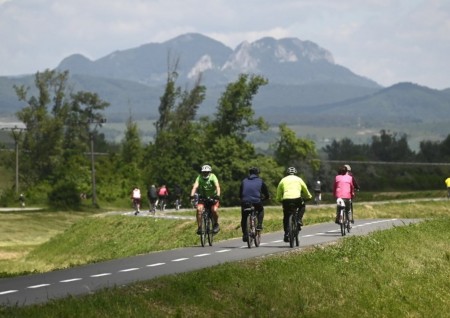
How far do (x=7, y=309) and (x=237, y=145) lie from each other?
85.5 m

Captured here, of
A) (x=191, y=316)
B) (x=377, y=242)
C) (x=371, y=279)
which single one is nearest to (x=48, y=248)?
(x=377, y=242)

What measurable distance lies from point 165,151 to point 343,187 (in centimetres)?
8219

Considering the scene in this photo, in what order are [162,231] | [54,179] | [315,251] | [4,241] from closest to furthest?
[315,251]
[162,231]
[4,241]
[54,179]

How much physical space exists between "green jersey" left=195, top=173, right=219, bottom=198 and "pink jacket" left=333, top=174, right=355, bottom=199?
16.1 feet

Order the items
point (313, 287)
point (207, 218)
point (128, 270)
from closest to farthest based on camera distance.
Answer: point (313, 287), point (128, 270), point (207, 218)

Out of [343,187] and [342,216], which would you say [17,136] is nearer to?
[343,187]

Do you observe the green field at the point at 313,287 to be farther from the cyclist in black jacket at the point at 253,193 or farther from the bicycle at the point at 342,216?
the cyclist in black jacket at the point at 253,193

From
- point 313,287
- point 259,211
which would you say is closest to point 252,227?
point 259,211

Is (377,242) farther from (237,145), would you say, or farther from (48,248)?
(237,145)

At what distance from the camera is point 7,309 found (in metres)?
14.0

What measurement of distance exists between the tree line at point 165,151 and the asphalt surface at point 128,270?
217 feet

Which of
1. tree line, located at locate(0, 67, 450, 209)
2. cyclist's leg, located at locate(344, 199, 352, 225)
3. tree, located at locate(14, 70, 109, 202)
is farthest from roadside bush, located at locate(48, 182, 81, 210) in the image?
cyclist's leg, located at locate(344, 199, 352, 225)

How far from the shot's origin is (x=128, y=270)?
20.8m

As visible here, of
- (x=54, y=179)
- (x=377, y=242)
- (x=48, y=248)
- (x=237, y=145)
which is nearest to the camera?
(x=377, y=242)
